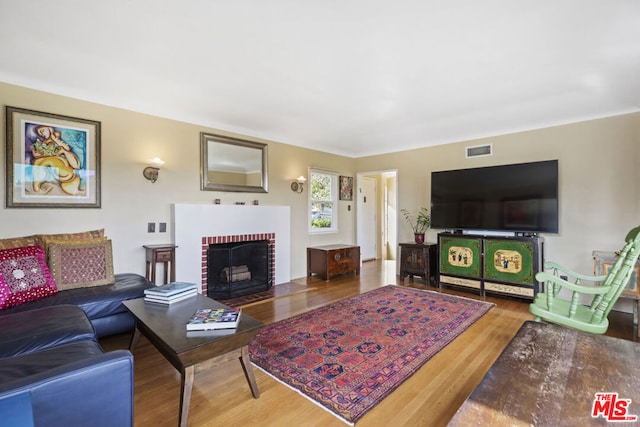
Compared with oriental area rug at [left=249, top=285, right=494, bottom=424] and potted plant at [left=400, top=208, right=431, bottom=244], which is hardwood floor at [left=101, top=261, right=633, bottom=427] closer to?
oriental area rug at [left=249, top=285, right=494, bottom=424]

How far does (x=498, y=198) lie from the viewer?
4.25 meters

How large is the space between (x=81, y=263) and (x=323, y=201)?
12.5ft

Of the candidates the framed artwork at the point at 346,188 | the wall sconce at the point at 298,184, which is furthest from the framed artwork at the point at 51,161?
the framed artwork at the point at 346,188

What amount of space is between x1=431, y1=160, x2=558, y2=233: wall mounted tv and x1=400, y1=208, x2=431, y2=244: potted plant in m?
0.21

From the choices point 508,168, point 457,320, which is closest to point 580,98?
point 508,168

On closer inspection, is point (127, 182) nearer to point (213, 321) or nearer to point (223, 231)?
point (223, 231)

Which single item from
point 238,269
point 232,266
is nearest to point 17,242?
point 232,266

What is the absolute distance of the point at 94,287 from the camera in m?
2.69

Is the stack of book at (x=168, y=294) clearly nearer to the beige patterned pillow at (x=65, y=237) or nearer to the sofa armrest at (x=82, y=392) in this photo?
the sofa armrest at (x=82, y=392)

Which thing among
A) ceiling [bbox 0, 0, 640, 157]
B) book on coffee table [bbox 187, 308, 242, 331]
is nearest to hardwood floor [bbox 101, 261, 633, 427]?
book on coffee table [bbox 187, 308, 242, 331]

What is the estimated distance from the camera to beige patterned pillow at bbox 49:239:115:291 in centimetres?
260

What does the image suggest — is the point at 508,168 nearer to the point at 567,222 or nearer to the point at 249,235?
the point at 567,222

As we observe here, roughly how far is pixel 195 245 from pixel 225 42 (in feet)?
8.27

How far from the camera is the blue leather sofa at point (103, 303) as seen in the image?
7.72 feet
